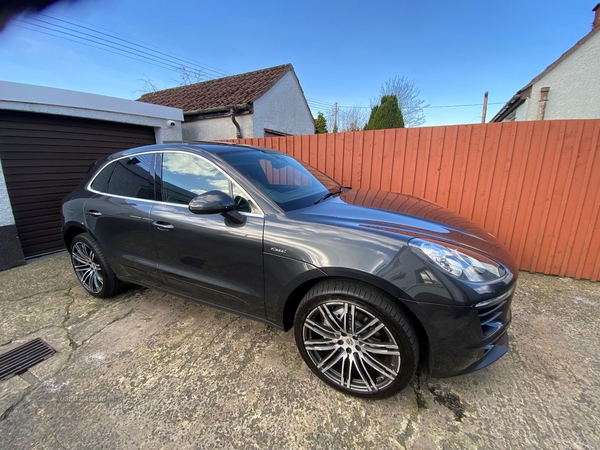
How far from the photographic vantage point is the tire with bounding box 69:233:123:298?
2912mm

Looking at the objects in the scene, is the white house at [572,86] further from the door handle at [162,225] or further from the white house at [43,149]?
the white house at [43,149]

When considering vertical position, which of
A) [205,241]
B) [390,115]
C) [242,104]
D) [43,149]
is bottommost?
[205,241]

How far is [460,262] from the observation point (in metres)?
1.59

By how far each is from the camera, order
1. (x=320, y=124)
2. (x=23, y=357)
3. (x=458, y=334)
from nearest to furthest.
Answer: (x=458, y=334) → (x=23, y=357) → (x=320, y=124)

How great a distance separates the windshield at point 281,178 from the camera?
2.12m

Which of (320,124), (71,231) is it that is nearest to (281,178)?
(71,231)

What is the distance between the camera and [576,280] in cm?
348

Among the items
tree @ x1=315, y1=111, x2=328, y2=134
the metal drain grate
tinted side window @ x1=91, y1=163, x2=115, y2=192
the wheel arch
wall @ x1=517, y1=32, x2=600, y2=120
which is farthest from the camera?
tree @ x1=315, y1=111, x2=328, y2=134

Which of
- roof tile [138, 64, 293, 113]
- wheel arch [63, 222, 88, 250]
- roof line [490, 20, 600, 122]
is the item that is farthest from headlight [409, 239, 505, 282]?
roof line [490, 20, 600, 122]

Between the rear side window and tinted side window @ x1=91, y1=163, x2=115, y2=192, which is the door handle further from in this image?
tinted side window @ x1=91, y1=163, x2=115, y2=192

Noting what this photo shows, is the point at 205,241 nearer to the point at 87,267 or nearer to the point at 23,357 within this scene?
the point at 23,357

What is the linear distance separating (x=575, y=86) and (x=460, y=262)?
11.8 meters

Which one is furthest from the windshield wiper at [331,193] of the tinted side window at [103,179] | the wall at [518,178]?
the tinted side window at [103,179]

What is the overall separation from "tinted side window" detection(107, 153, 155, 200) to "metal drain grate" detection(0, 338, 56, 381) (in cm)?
151
